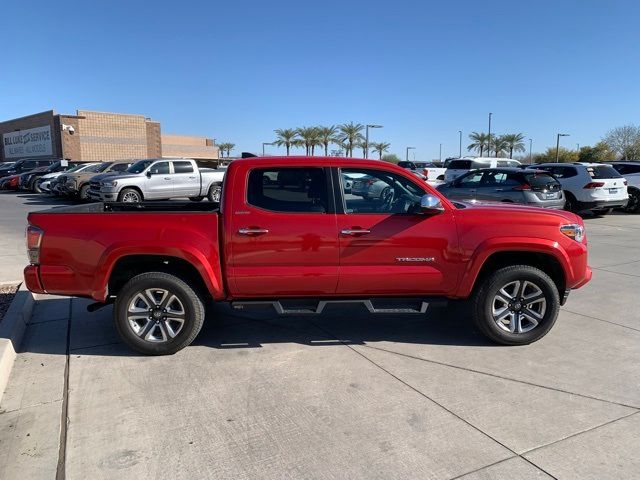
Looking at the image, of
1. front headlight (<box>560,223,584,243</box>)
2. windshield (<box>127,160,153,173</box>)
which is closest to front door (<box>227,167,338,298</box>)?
front headlight (<box>560,223,584,243</box>)

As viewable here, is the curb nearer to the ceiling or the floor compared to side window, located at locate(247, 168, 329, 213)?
nearer to the floor

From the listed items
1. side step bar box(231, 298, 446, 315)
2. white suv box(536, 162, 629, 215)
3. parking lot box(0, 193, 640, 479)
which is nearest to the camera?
parking lot box(0, 193, 640, 479)

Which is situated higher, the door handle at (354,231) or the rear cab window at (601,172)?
the rear cab window at (601,172)

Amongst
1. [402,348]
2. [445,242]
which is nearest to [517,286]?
[445,242]

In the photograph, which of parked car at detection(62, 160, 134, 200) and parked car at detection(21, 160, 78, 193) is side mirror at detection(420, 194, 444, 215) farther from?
parked car at detection(21, 160, 78, 193)

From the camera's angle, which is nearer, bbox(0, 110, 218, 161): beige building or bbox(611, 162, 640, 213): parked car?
bbox(611, 162, 640, 213): parked car

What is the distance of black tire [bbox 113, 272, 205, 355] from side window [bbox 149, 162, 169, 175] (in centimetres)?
1427

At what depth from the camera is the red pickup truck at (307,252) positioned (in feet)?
14.3

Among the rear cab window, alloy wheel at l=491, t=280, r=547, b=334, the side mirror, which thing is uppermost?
the rear cab window

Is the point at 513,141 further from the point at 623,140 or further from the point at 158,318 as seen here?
the point at 158,318

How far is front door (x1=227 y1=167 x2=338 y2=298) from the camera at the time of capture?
4.41 metres

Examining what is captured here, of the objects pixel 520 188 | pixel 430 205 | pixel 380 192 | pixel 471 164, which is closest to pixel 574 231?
pixel 430 205

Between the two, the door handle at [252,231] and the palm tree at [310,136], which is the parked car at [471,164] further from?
the palm tree at [310,136]

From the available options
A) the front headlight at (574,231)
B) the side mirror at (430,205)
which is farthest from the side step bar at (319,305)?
the front headlight at (574,231)
